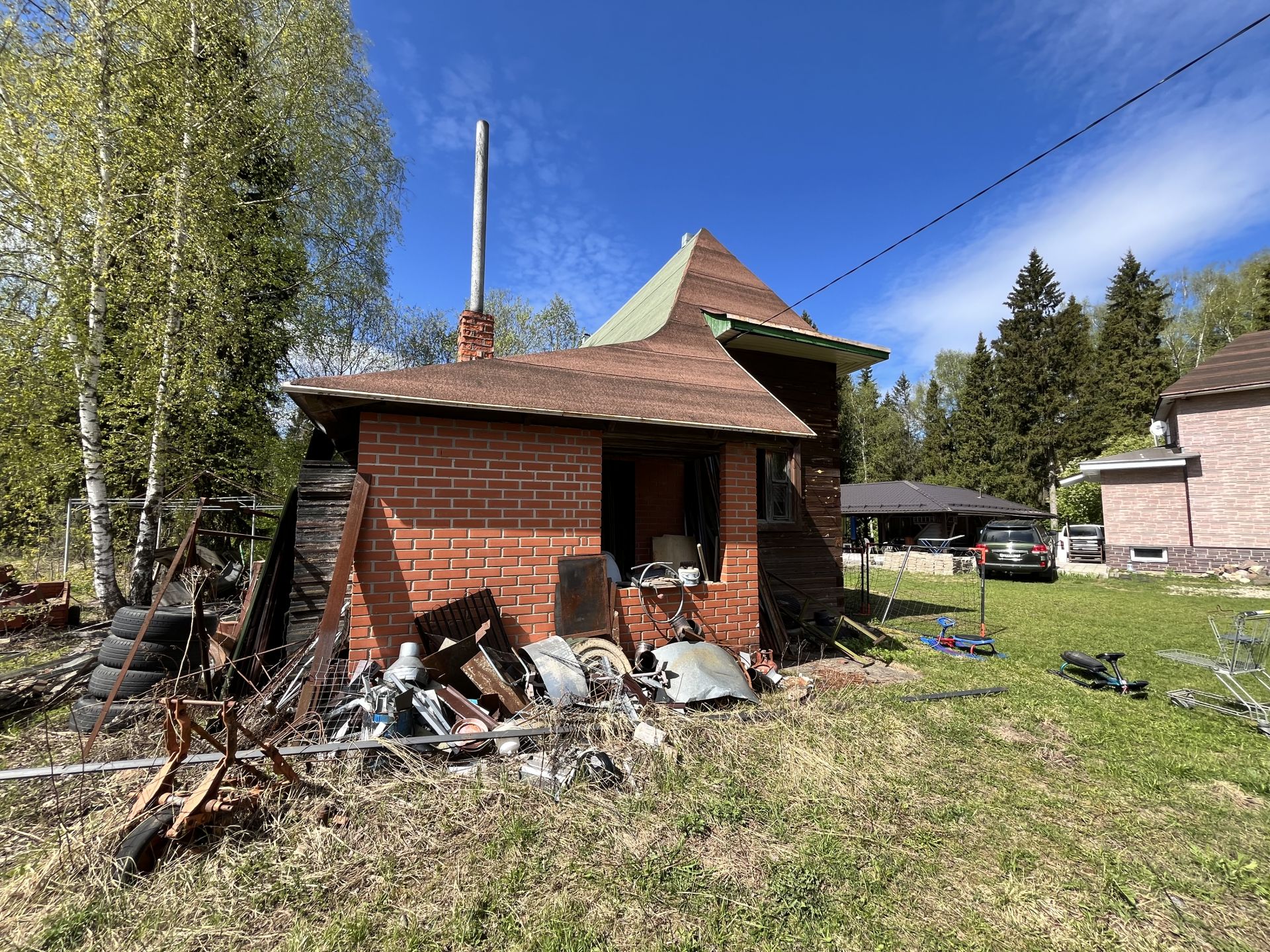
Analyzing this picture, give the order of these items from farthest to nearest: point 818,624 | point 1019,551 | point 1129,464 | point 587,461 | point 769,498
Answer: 1. point 1129,464
2. point 1019,551
3. point 769,498
4. point 818,624
5. point 587,461

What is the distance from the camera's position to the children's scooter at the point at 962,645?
7.29 m

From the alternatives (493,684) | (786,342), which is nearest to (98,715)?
(493,684)

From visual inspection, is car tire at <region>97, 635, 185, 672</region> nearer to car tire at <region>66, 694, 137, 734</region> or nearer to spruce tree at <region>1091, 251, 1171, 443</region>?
car tire at <region>66, 694, 137, 734</region>

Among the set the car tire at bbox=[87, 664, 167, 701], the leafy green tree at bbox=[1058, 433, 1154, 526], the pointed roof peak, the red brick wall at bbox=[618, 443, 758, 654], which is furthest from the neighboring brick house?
the car tire at bbox=[87, 664, 167, 701]

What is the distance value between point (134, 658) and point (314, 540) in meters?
1.47

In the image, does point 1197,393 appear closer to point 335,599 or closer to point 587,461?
point 587,461

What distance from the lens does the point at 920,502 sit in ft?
78.0

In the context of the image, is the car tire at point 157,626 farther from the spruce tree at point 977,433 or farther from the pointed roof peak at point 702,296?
the spruce tree at point 977,433

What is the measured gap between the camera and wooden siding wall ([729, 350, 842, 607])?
8625mm

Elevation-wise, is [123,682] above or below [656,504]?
below

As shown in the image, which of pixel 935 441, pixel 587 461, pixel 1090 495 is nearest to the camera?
pixel 587 461

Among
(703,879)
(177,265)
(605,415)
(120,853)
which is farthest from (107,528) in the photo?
(703,879)

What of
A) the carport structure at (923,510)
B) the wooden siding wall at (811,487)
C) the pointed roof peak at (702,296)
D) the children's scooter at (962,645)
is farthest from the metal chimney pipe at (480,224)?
the carport structure at (923,510)

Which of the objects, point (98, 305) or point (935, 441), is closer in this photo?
point (98, 305)
